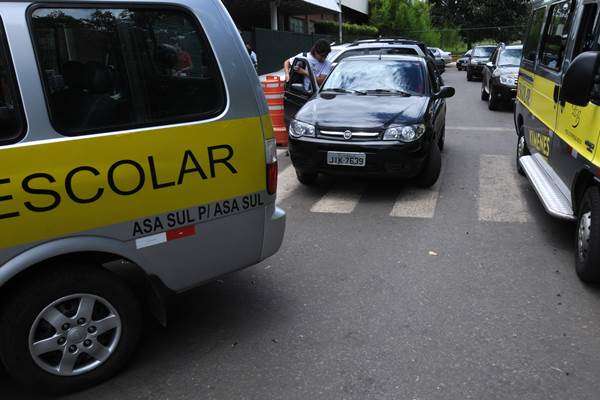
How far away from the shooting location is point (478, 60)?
79.2 feet

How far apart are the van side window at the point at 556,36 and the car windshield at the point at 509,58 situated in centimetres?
883

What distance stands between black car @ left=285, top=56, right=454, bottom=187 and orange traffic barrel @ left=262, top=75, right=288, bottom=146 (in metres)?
2.37

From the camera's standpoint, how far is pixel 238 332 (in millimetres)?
3592

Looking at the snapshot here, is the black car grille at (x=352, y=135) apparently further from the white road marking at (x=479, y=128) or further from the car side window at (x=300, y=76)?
the white road marking at (x=479, y=128)

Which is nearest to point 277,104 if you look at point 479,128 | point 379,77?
point 379,77

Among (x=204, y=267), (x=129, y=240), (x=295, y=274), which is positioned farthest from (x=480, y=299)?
(x=129, y=240)

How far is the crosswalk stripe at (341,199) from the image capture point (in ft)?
20.4

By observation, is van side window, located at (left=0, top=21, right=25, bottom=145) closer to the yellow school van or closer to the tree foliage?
the yellow school van

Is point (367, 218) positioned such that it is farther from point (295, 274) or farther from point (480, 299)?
point (480, 299)

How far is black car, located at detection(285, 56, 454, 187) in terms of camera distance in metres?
6.22

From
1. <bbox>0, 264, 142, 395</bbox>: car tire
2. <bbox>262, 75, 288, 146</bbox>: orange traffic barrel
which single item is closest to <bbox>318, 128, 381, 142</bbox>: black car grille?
<bbox>262, 75, 288, 146</bbox>: orange traffic barrel

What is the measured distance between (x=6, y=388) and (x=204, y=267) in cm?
126

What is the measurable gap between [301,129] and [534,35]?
130 inches

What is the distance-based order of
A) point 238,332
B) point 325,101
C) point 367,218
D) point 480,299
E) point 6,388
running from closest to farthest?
point 6,388, point 238,332, point 480,299, point 367,218, point 325,101
